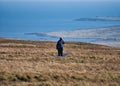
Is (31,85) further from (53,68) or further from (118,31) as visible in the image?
(118,31)

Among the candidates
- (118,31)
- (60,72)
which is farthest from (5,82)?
(118,31)

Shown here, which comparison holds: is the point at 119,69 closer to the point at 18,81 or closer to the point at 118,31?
the point at 18,81

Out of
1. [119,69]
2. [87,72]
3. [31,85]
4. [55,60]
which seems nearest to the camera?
[31,85]

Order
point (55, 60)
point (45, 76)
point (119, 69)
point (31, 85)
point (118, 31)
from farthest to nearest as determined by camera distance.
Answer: point (118, 31) < point (55, 60) < point (119, 69) < point (45, 76) < point (31, 85)

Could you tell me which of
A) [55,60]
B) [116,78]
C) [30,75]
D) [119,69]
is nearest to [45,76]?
[30,75]

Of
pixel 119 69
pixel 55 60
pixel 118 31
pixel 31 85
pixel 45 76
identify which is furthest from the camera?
pixel 118 31

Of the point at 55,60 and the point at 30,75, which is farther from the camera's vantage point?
the point at 55,60

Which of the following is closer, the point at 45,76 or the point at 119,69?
the point at 45,76

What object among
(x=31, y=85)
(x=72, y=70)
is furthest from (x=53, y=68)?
(x=31, y=85)

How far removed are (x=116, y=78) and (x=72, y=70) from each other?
3.02m

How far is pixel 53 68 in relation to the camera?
23719 mm

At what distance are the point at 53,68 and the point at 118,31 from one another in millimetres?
113677

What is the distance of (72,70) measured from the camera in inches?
916

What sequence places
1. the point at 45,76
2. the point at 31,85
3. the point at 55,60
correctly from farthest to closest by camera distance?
the point at 55,60, the point at 45,76, the point at 31,85
